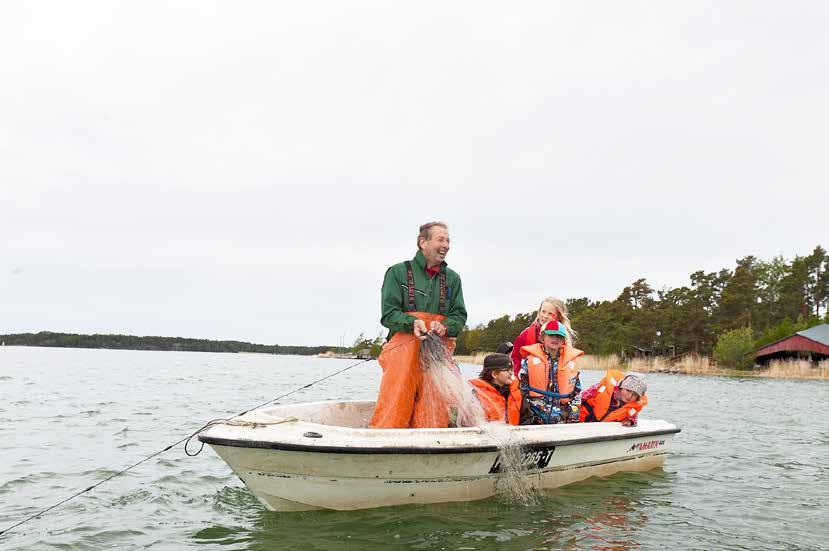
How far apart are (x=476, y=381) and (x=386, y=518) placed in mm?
1950

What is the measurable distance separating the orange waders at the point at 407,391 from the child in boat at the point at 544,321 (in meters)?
1.63

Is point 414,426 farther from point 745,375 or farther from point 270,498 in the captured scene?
point 745,375

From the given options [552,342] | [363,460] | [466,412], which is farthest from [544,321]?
[363,460]

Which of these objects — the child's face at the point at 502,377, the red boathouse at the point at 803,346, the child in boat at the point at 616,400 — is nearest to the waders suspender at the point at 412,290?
the child's face at the point at 502,377

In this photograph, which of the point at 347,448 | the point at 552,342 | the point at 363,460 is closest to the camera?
the point at 347,448

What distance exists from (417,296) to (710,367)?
189 ft

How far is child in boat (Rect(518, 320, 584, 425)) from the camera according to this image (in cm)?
732

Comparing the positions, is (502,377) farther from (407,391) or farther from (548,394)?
(407,391)

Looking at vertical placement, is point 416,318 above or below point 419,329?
above

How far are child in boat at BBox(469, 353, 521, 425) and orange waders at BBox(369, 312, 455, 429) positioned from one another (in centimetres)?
52

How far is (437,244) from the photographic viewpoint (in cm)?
625

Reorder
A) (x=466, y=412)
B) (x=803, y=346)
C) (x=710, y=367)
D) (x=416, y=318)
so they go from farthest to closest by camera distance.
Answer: (x=710, y=367)
(x=803, y=346)
(x=466, y=412)
(x=416, y=318)

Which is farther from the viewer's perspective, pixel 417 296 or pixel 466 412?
pixel 466 412

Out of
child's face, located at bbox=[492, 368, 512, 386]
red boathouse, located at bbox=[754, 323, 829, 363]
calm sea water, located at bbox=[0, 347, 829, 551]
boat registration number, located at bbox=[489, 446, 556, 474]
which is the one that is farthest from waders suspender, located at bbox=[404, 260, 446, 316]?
red boathouse, located at bbox=[754, 323, 829, 363]
